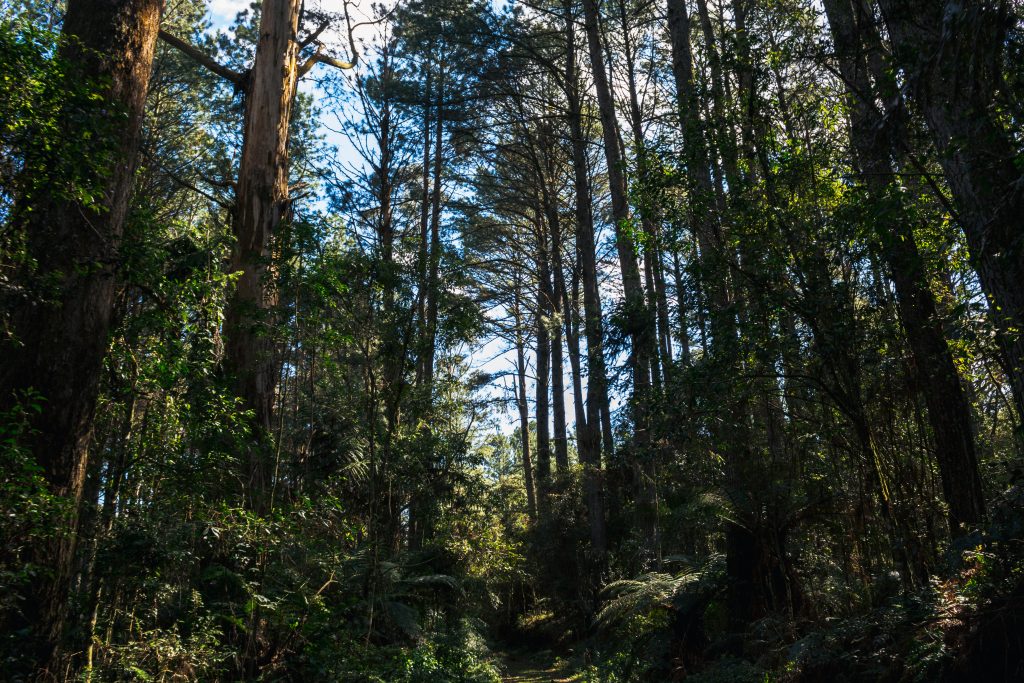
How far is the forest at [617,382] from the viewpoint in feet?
16.8

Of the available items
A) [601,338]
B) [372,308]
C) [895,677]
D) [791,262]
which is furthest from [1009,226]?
[601,338]

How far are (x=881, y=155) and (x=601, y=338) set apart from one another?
258 inches

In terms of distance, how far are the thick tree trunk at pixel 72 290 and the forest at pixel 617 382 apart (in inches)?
1.0

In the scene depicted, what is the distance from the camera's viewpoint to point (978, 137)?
197 inches

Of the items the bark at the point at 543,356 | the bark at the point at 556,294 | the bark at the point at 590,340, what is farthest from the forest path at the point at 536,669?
the bark at the point at 556,294

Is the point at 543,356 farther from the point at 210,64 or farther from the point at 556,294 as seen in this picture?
the point at 210,64

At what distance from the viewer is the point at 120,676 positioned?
19.4ft

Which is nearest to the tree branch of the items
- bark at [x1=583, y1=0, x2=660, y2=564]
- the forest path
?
bark at [x1=583, y1=0, x2=660, y2=564]

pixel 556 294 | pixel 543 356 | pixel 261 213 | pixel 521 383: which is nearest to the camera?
pixel 261 213

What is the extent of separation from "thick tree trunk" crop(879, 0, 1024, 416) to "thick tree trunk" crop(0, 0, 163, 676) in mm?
5928

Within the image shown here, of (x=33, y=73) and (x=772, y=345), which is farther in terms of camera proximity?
(x=772, y=345)

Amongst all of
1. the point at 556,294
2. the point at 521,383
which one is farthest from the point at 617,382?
the point at 521,383

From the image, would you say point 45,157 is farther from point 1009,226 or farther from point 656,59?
point 656,59

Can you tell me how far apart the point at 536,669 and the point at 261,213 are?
1021 cm
